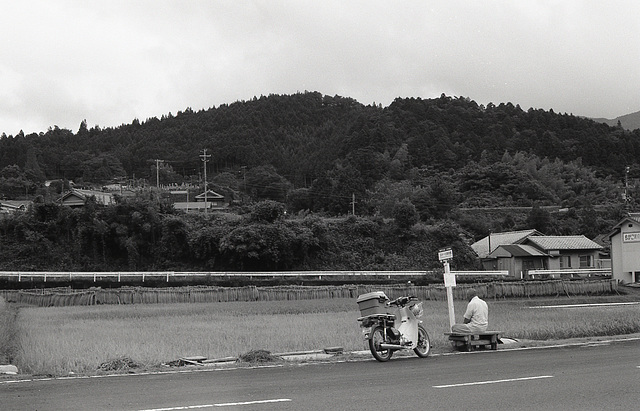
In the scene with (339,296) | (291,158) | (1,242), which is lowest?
(339,296)

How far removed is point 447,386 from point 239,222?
5584cm

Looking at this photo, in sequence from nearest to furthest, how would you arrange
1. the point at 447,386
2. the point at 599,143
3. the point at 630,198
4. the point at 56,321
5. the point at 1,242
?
1. the point at 447,386
2. the point at 56,321
3. the point at 1,242
4. the point at 630,198
5. the point at 599,143

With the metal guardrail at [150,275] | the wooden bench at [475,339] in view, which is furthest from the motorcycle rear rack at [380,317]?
the metal guardrail at [150,275]

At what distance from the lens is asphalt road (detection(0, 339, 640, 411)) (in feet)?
29.8

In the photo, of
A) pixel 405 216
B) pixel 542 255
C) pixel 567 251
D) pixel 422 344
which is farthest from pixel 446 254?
pixel 567 251

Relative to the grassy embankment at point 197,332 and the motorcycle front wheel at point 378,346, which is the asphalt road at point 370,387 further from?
the grassy embankment at point 197,332

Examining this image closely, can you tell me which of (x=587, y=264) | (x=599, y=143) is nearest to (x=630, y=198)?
(x=599, y=143)

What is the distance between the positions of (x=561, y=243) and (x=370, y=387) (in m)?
59.0

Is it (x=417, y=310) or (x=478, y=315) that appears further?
(x=478, y=315)

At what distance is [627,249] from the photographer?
182 feet

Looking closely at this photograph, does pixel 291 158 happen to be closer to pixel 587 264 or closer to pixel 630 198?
pixel 630 198

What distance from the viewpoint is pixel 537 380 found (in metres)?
11.0

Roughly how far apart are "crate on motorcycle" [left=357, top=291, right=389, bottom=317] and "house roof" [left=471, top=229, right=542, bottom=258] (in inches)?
2181

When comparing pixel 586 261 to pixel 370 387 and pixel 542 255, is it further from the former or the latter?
pixel 370 387
